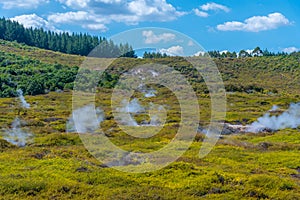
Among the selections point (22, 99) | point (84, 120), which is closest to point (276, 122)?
point (84, 120)

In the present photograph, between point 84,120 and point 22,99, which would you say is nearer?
point 84,120

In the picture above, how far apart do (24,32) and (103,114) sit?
146 m

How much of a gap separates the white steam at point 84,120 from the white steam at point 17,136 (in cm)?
500

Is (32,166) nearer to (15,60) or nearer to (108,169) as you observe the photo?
(108,169)

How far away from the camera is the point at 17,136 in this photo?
1304 inches

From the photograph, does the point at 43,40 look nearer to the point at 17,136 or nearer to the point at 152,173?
the point at 17,136

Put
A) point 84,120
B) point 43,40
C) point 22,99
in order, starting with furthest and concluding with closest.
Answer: point 43,40 → point 22,99 → point 84,120

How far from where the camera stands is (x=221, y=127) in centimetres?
4466

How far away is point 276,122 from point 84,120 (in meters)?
25.3

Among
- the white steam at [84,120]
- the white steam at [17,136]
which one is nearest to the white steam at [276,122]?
the white steam at [84,120]

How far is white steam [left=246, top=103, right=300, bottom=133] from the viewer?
44.9 m

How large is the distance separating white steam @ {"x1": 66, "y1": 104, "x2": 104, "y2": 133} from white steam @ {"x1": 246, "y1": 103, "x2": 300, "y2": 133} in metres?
18.8

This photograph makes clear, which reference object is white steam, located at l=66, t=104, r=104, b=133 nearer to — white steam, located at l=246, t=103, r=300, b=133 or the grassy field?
the grassy field

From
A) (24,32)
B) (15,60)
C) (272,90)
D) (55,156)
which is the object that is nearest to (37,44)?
(24,32)
